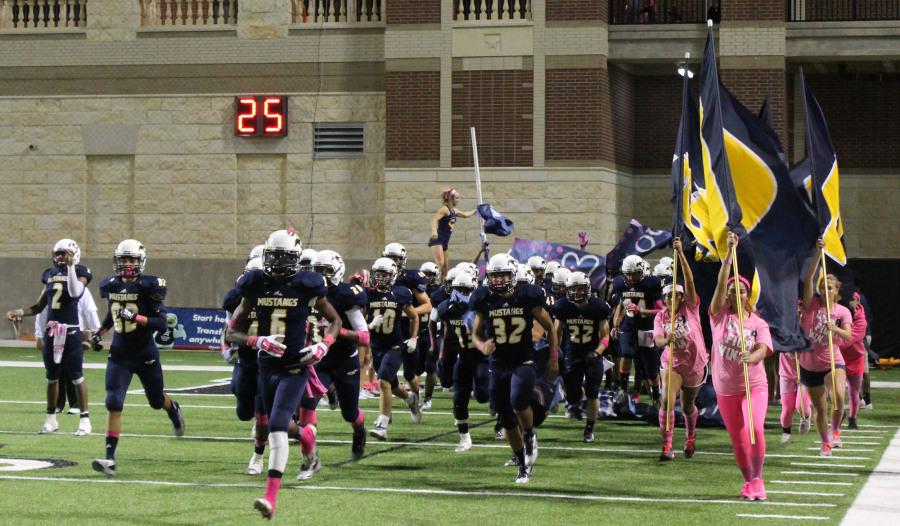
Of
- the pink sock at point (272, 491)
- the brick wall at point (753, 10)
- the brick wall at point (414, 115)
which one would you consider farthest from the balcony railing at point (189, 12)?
the pink sock at point (272, 491)

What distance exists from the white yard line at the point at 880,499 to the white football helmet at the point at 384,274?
6.01m

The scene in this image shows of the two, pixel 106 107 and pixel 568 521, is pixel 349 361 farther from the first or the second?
pixel 106 107

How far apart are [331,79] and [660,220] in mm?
8755

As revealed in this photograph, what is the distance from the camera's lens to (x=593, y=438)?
56.7 ft

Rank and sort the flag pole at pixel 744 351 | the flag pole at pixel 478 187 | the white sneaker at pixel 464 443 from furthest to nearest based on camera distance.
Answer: the flag pole at pixel 478 187 → the white sneaker at pixel 464 443 → the flag pole at pixel 744 351

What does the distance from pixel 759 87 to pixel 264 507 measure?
84.1 ft

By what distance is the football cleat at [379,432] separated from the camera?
16.6 m

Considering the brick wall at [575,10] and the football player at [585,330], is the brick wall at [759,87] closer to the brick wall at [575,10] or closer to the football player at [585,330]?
the brick wall at [575,10]

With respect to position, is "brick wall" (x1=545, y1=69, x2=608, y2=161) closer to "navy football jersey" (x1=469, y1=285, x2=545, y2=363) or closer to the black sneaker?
the black sneaker

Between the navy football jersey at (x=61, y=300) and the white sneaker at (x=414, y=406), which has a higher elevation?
the navy football jersey at (x=61, y=300)

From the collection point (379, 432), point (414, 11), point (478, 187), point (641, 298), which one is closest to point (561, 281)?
point (641, 298)

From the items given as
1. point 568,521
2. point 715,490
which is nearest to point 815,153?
point 715,490

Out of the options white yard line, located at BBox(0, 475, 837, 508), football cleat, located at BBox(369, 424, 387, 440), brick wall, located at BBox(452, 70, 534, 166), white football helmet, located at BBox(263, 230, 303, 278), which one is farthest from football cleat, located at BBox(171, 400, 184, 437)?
brick wall, located at BBox(452, 70, 534, 166)

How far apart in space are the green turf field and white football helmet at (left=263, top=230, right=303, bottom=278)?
1816 mm
